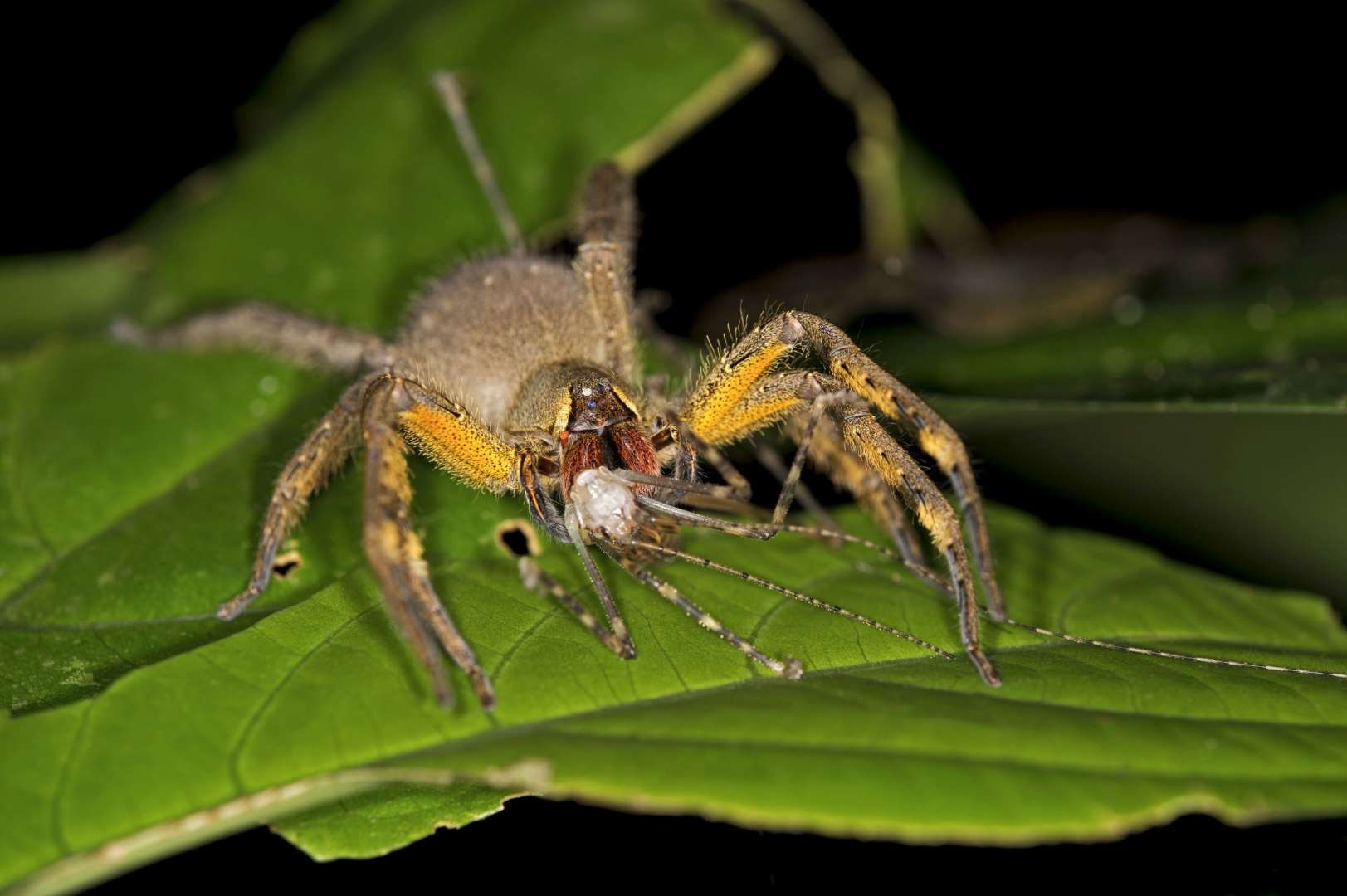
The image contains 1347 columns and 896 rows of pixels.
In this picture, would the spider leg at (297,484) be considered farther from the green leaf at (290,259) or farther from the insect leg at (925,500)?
the insect leg at (925,500)

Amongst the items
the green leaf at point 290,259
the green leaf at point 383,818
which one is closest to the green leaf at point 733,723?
the green leaf at point 383,818

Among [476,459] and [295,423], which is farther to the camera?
[295,423]

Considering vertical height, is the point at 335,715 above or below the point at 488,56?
below

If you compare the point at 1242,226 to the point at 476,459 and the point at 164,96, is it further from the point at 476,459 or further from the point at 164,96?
the point at 164,96

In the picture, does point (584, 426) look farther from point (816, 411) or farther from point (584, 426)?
point (816, 411)

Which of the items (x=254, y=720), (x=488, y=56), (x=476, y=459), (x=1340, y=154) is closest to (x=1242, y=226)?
(x=1340, y=154)

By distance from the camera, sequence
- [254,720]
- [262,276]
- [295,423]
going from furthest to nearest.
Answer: [262,276] < [295,423] < [254,720]
